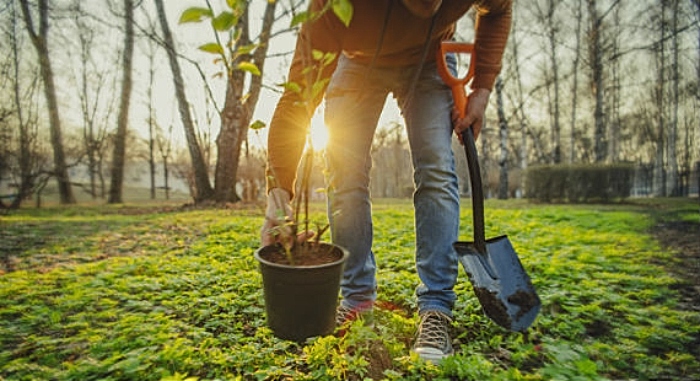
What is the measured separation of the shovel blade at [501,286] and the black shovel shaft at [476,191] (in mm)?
37

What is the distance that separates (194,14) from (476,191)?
4.26 feet

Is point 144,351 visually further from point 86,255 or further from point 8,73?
point 8,73

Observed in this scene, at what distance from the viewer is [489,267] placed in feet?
5.06

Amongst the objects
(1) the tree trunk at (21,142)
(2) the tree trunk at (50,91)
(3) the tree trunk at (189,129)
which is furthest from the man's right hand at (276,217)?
(2) the tree trunk at (50,91)

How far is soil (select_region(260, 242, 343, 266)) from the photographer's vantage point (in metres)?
1.23

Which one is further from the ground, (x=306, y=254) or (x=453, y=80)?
(x=453, y=80)

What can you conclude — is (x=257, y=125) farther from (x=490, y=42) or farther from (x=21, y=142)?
(x=21, y=142)

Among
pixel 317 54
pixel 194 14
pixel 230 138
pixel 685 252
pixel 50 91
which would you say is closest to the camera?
pixel 194 14

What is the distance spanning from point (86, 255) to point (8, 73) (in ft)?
27.5

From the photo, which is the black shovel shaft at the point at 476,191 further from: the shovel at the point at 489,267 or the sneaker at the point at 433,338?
the sneaker at the point at 433,338

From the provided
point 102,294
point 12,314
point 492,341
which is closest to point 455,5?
point 492,341

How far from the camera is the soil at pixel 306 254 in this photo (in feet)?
4.03

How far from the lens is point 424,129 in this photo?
1.69 m

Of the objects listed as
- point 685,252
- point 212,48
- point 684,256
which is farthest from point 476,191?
point 685,252
